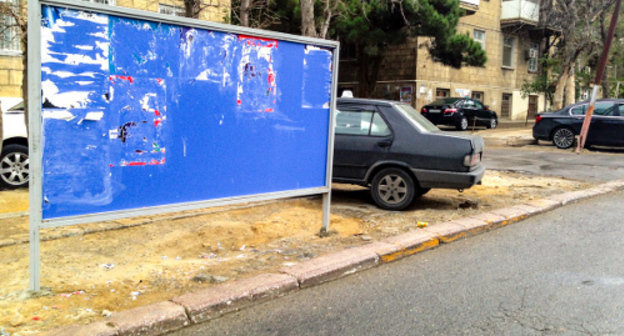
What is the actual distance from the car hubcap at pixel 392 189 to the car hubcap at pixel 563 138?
1095 centimetres

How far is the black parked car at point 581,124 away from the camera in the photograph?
14.8 m

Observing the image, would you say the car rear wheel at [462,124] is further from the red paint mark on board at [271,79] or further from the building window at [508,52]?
the red paint mark on board at [271,79]

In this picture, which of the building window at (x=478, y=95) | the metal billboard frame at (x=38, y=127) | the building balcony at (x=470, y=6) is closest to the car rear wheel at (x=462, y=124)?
the building balcony at (x=470, y=6)

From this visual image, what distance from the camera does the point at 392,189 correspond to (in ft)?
23.0

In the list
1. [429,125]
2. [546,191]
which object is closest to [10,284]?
[429,125]

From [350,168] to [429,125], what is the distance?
1413 mm

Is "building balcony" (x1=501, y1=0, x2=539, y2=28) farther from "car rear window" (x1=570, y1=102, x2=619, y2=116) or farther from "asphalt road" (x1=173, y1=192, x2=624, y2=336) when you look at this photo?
"asphalt road" (x1=173, y1=192, x2=624, y2=336)

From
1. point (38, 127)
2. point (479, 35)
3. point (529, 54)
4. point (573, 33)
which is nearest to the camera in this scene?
point (38, 127)

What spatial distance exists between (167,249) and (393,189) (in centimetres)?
328

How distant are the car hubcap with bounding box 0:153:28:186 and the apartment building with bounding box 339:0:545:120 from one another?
861 inches

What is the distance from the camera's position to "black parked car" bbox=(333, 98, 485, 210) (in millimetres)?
6766

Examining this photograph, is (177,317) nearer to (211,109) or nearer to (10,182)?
(211,109)

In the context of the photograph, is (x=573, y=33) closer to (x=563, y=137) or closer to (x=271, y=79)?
(x=563, y=137)

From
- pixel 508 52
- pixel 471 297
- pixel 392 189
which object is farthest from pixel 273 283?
pixel 508 52
